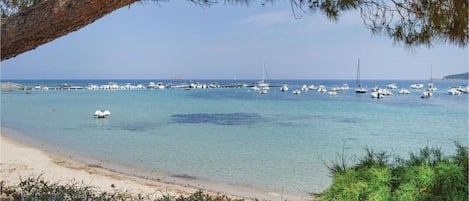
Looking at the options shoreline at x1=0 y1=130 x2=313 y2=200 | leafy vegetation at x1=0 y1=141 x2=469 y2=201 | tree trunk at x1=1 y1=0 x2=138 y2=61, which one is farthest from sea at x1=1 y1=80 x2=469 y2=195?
tree trunk at x1=1 y1=0 x2=138 y2=61

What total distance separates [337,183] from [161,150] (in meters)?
9.19

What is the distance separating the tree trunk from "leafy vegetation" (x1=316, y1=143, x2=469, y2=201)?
1.50 metres

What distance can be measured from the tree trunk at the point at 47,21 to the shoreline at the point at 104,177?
3770 mm

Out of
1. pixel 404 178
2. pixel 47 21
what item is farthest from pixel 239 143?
pixel 47 21

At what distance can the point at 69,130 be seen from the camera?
15.7m

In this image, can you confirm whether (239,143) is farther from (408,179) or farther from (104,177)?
(408,179)

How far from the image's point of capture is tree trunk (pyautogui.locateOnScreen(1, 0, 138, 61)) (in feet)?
7.35

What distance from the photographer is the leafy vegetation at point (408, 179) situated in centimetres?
230

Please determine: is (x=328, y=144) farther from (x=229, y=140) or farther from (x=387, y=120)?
(x=387, y=120)

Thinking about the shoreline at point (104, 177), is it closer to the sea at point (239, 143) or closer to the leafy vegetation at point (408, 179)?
the sea at point (239, 143)

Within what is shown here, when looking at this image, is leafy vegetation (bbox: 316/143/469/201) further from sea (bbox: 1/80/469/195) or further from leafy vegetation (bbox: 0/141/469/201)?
sea (bbox: 1/80/469/195)

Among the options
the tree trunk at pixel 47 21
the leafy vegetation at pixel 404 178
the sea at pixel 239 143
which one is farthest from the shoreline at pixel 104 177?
the tree trunk at pixel 47 21

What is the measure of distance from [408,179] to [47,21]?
196 cm

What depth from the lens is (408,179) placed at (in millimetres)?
2443
